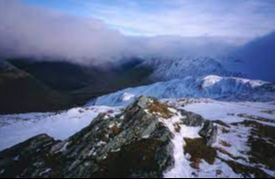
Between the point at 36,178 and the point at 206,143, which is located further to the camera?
the point at 206,143

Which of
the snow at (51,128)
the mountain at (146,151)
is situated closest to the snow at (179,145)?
the mountain at (146,151)

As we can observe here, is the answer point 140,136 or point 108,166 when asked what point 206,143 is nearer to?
point 140,136

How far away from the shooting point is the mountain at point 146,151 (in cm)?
5109

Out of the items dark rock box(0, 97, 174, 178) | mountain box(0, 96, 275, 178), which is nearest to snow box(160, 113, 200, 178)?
mountain box(0, 96, 275, 178)

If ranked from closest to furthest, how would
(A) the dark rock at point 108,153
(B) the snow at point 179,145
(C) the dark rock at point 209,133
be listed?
(B) the snow at point 179,145 → (A) the dark rock at point 108,153 → (C) the dark rock at point 209,133

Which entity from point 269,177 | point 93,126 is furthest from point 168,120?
point 269,177

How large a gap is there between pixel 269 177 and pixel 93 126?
29561 mm

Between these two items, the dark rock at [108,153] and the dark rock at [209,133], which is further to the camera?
the dark rock at [209,133]

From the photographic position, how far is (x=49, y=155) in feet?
188

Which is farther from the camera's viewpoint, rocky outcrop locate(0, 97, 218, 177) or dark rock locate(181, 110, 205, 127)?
dark rock locate(181, 110, 205, 127)

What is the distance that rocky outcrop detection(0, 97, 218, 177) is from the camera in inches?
1991

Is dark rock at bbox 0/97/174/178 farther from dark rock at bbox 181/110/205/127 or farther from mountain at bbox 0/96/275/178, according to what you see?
dark rock at bbox 181/110/205/127

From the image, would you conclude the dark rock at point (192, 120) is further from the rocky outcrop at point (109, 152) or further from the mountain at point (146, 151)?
the rocky outcrop at point (109, 152)

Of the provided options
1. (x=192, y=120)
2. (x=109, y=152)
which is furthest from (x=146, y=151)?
(x=192, y=120)
